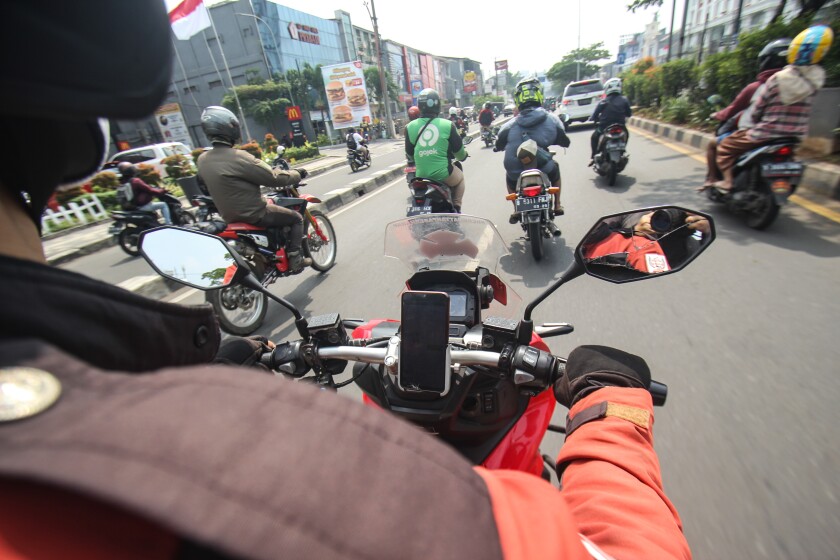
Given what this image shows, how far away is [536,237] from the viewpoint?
4164 millimetres

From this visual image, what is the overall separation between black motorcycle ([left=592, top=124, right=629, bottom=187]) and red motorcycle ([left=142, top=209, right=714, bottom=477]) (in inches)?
245

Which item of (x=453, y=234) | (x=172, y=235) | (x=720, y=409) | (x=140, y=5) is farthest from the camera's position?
(x=720, y=409)

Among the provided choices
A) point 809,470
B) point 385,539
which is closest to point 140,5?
point 385,539

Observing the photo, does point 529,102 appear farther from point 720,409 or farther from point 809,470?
→ point 809,470

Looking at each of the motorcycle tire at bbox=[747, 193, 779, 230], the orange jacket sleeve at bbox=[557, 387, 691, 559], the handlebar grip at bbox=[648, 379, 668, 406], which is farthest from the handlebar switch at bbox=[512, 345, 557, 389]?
the motorcycle tire at bbox=[747, 193, 779, 230]

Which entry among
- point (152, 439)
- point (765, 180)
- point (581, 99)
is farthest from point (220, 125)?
point (581, 99)

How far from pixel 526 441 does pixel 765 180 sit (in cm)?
433

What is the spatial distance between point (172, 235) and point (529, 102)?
16.5 ft

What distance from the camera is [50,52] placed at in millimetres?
359

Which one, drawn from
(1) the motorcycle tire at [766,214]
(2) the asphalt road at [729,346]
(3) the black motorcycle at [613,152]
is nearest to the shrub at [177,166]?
(2) the asphalt road at [729,346]

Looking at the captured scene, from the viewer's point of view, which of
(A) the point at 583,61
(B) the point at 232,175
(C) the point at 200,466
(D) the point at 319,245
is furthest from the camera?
(A) the point at 583,61

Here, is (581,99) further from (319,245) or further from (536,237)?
(319,245)

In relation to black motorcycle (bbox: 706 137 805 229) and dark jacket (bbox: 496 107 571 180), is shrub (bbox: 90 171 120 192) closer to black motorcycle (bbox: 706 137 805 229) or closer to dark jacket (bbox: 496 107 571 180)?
dark jacket (bbox: 496 107 571 180)

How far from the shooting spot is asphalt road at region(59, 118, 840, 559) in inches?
63.2
